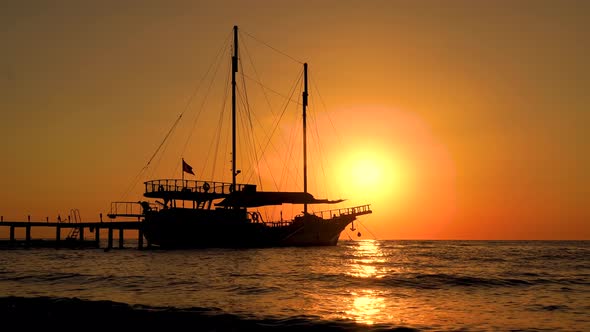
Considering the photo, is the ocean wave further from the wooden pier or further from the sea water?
the wooden pier

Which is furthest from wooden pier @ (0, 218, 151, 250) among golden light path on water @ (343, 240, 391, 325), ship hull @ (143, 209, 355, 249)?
golden light path on water @ (343, 240, 391, 325)

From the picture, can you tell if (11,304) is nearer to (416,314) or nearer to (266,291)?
(266,291)

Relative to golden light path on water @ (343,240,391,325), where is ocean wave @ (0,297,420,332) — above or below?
above

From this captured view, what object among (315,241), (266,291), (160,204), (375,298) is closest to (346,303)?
(375,298)

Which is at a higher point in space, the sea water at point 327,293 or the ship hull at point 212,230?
the ship hull at point 212,230

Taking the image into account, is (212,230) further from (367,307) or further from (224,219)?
(367,307)

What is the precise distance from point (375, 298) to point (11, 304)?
1506 cm

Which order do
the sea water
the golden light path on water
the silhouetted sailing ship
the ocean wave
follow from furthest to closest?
the silhouetted sailing ship → the golden light path on water → the sea water → the ocean wave

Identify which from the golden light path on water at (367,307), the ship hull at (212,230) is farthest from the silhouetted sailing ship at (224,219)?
the golden light path on water at (367,307)

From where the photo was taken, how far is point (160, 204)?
6619 cm

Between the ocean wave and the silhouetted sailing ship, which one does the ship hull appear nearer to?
the silhouetted sailing ship

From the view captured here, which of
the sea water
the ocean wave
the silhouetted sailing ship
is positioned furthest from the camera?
the silhouetted sailing ship

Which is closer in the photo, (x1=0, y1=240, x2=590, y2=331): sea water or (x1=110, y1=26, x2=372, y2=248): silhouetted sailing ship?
(x1=0, y1=240, x2=590, y2=331): sea water

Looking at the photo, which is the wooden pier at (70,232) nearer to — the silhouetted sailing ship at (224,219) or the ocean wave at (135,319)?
the silhouetted sailing ship at (224,219)
